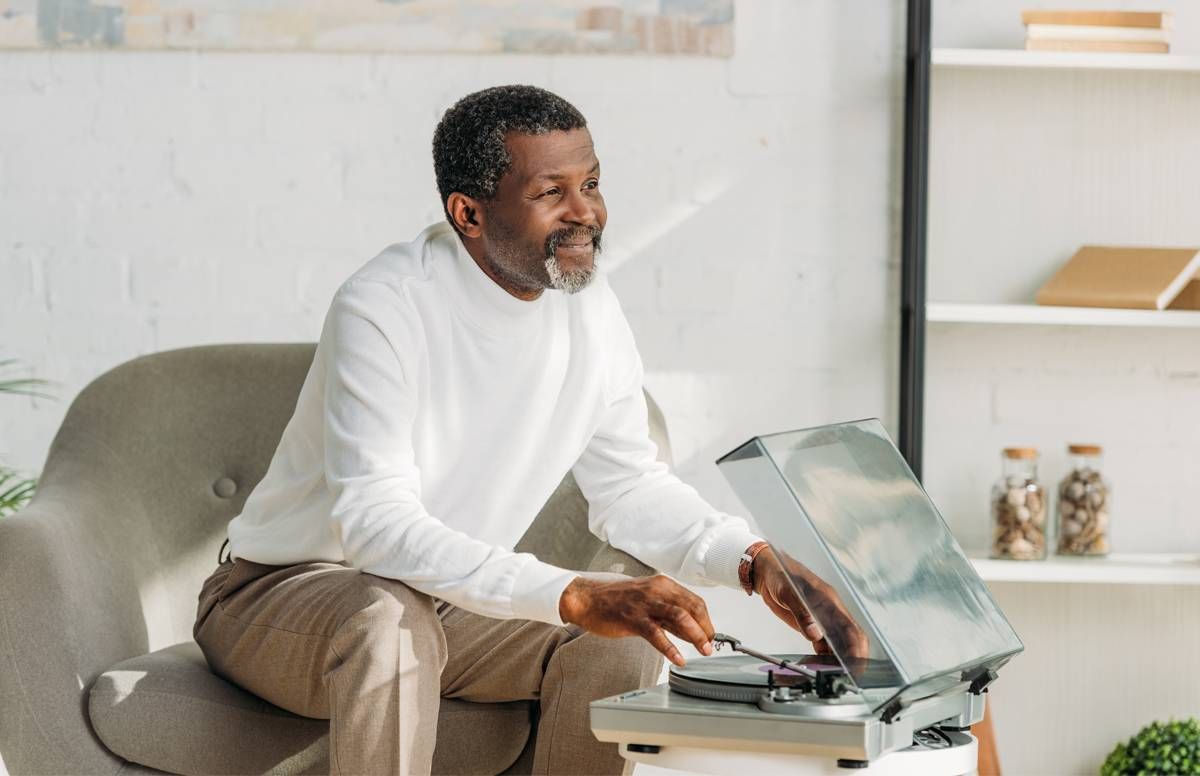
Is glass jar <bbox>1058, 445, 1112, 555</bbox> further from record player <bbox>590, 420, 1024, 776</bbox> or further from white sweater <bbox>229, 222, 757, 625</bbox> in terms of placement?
record player <bbox>590, 420, 1024, 776</bbox>

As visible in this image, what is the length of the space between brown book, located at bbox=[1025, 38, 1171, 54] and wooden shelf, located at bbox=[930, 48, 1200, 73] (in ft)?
0.04

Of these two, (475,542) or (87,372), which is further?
(87,372)

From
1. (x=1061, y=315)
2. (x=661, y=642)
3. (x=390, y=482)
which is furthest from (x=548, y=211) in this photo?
(x=1061, y=315)

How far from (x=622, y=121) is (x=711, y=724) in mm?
1666

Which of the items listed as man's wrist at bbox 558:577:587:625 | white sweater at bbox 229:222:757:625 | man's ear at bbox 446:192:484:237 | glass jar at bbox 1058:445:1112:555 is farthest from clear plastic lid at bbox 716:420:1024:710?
glass jar at bbox 1058:445:1112:555

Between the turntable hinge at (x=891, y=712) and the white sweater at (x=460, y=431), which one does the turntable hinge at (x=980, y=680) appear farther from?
the white sweater at (x=460, y=431)

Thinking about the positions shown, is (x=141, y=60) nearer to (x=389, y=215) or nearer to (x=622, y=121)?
(x=389, y=215)

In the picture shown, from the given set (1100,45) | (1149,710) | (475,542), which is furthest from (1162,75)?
(475,542)

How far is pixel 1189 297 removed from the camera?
2473mm

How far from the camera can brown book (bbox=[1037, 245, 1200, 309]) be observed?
8.03 feet

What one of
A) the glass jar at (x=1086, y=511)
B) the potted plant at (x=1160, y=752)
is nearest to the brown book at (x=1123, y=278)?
the glass jar at (x=1086, y=511)

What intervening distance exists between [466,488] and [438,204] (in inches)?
40.1

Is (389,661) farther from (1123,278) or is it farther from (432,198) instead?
(1123,278)

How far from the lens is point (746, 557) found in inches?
63.6
